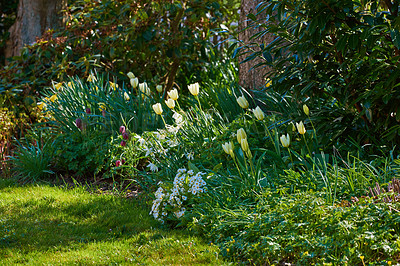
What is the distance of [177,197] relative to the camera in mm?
3873

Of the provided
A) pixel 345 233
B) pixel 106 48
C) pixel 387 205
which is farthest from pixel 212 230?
pixel 106 48

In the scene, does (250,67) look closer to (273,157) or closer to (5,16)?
(273,157)

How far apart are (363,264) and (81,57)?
610 centimetres

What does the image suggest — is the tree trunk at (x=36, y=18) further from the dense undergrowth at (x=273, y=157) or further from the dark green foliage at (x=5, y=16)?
the dense undergrowth at (x=273, y=157)

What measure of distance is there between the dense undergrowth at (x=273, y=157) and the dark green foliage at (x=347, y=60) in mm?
17

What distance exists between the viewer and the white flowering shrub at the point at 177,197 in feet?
12.6

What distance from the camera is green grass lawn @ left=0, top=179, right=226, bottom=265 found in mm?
3191

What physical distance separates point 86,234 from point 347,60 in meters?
2.66

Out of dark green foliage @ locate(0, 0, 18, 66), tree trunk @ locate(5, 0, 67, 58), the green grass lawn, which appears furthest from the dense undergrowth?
dark green foliage @ locate(0, 0, 18, 66)

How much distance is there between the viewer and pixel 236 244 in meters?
3.16

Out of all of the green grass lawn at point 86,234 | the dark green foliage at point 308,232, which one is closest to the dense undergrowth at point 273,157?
the dark green foliage at point 308,232

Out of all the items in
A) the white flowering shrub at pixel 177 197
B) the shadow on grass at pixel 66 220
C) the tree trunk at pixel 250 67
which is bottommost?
the shadow on grass at pixel 66 220

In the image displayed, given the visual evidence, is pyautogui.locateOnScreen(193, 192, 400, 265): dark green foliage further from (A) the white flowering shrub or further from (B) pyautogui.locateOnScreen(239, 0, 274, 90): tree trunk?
(B) pyautogui.locateOnScreen(239, 0, 274, 90): tree trunk

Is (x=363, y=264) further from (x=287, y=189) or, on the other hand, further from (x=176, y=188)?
(x=176, y=188)
